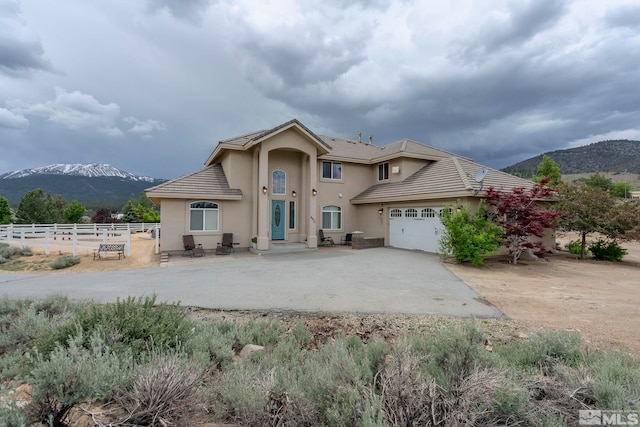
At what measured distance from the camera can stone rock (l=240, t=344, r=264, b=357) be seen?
161 inches

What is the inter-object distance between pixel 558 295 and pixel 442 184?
825 centimetres

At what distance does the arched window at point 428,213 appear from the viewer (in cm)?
1544

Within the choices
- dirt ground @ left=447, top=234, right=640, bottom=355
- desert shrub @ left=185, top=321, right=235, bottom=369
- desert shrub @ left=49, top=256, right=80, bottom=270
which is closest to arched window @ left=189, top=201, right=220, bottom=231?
desert shrub @ left=49, top=256, right=80, bottom=270

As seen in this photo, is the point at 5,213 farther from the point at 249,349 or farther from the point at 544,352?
the point at 544,352

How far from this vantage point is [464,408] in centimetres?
243

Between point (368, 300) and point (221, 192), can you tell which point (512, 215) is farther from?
point (221, 192)

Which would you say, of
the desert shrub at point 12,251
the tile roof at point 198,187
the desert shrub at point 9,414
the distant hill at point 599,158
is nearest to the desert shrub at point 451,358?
the desert shrub at point 9,414

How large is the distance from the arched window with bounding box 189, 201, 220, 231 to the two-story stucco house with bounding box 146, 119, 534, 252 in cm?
5

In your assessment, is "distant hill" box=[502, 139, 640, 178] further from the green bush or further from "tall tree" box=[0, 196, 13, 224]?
"tall tree" box=[0, 196, 13, 224]

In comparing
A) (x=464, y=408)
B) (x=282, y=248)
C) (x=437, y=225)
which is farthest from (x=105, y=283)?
(x=437, y=225)

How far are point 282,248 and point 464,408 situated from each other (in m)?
14.6

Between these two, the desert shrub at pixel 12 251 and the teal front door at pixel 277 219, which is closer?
the desert shrub at pixel 12 251

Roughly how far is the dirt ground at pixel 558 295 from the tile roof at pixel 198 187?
346 cm

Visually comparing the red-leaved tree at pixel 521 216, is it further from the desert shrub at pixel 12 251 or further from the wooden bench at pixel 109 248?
the desert shrub at pixel 12 251
